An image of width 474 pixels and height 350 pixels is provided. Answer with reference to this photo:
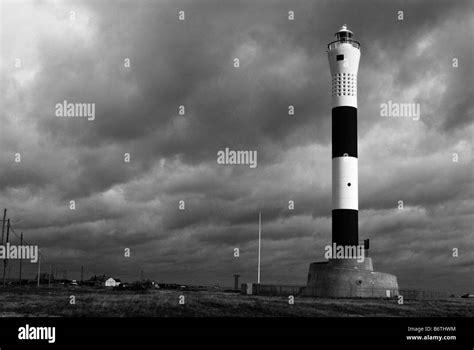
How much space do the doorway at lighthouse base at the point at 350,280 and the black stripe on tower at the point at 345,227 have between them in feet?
7.17

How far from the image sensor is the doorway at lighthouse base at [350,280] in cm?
6262

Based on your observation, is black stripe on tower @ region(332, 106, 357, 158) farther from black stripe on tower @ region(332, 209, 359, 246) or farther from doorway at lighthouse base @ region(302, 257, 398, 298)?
doorway at lighthouse base @ region(302, 257, 398, 298)

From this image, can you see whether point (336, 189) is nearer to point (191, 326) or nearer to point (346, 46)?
point (346, 46)

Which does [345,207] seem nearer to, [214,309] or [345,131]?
[345,131]

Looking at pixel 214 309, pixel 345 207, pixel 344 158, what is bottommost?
pixel 214 309

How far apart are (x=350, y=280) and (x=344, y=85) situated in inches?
843

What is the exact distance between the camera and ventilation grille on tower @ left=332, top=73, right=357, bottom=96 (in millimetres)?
64750

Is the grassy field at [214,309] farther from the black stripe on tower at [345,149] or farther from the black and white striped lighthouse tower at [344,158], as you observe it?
the black and white striped lighthouse tower at [344,158]

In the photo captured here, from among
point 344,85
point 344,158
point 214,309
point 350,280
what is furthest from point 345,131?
point 214,309

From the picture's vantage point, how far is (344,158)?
64.3m

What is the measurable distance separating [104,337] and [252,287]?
46603 mm

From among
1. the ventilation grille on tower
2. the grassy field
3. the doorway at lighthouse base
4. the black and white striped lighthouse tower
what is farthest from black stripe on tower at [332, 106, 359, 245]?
the grassy field

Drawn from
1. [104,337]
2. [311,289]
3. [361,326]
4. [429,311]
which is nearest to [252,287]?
[311,289]

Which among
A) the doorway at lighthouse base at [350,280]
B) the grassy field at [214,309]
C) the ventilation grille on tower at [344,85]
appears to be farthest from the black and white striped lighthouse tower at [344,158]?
the grassy field at [214,309]
